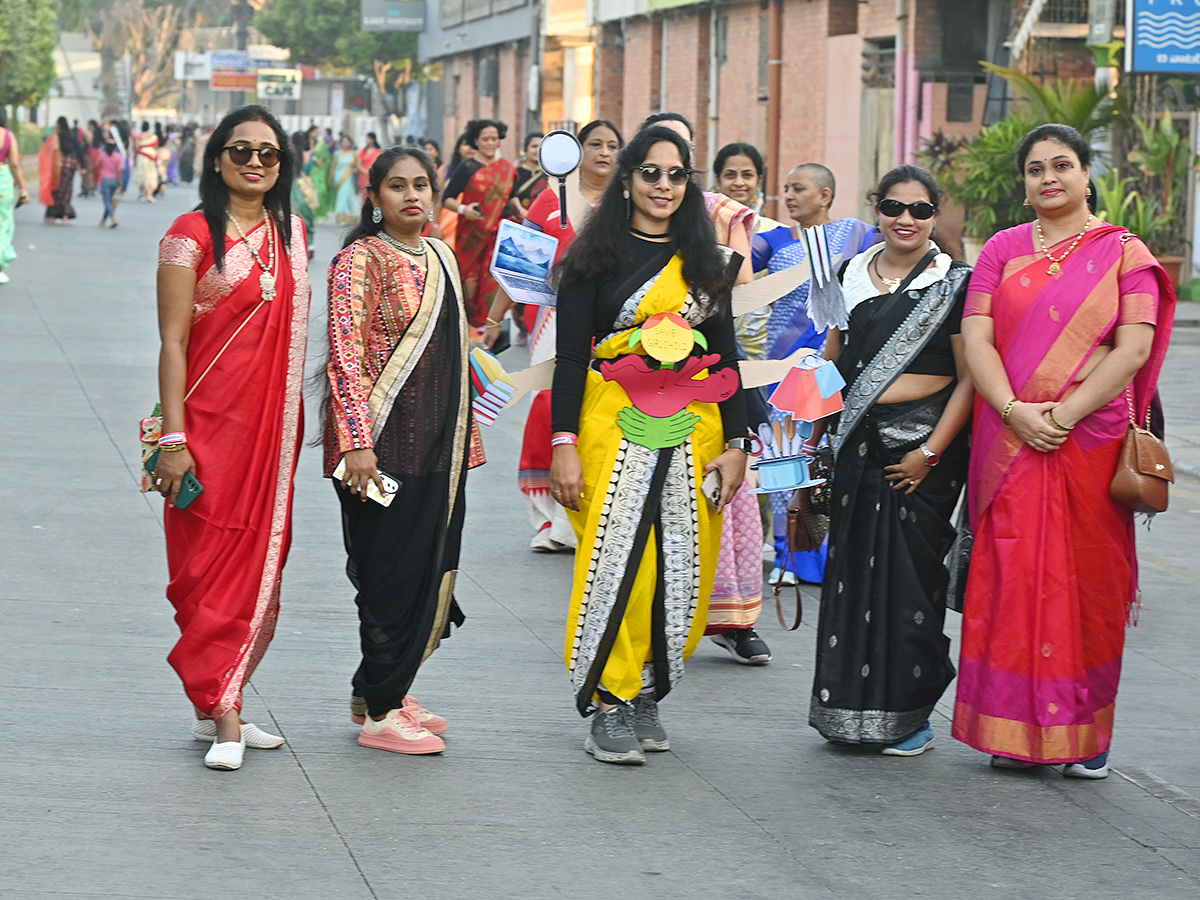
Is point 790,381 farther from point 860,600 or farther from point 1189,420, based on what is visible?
point 1189,420

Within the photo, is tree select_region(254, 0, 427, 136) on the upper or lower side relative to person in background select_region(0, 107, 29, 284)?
upper

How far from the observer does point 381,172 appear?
510 centimetres

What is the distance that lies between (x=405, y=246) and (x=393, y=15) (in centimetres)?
4973

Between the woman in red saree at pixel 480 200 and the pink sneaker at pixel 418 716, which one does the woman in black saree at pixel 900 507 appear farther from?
the woman in red saree at pixel 480 200

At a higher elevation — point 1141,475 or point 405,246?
point 405,246

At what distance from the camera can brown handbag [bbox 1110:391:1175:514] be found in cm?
498

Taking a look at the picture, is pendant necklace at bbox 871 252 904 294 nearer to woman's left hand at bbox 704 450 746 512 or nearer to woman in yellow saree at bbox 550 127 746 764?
woman in yellow saree at bbox 550 127 746 764

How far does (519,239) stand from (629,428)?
0.80 metres

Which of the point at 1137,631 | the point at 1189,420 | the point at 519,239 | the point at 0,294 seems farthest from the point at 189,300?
the point at 0,294

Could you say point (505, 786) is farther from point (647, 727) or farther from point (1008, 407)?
point (1008, 407)

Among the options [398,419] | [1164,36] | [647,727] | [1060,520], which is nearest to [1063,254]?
[1060,520]

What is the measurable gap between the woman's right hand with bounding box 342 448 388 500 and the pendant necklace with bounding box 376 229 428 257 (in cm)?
58

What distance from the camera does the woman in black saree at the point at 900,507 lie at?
5.33 metres

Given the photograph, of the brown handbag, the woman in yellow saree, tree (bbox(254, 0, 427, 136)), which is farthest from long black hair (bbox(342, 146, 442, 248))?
tree (bbox(254, 0, 427, 136))
